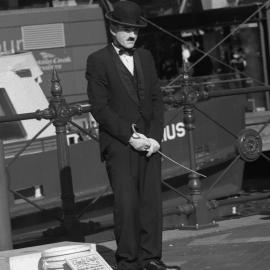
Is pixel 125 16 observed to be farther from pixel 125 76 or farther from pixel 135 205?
pixel 135 205

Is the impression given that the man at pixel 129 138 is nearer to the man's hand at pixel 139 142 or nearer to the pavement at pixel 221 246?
the man's hand at pixel 139 142

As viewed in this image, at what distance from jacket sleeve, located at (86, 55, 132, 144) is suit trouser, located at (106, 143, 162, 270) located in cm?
12

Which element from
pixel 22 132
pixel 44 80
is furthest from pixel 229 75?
pixel 22 132

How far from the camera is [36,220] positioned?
1102 centimetres

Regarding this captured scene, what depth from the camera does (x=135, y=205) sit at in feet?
20.2

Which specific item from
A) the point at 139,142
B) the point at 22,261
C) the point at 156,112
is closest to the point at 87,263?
the point at 22,261

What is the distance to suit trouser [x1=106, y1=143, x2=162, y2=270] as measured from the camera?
20.0ft

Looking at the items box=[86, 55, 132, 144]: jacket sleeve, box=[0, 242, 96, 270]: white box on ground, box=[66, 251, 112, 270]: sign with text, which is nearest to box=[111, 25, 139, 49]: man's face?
box=[86, 55, 132, 144]: jacket sleeve

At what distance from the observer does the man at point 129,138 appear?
611cm

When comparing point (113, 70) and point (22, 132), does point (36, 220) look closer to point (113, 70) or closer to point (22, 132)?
point (22, 132)

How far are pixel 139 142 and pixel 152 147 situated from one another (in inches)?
4.0

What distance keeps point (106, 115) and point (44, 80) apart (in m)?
7.39

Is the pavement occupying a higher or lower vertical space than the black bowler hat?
lower

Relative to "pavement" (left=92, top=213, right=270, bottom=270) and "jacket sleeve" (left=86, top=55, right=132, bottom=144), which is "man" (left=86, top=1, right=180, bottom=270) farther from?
"pavement" (left=92, top=213, right=270, bottom=270)
